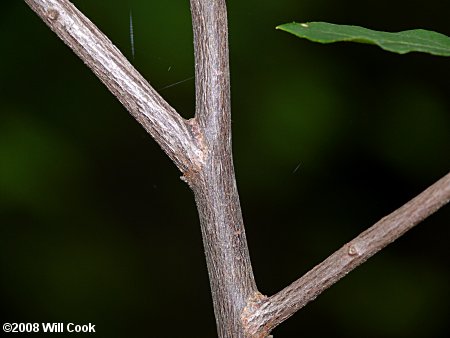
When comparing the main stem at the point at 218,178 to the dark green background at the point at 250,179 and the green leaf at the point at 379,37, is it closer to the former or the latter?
the green leaf at the point at 379,37

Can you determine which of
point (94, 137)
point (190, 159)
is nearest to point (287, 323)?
point (94, 137)

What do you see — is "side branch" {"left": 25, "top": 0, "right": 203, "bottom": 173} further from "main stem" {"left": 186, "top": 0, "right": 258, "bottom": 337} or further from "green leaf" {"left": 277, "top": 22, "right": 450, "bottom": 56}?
"green leaf" {"left": 277, "top": 22, "right": 450, "bottom": 56}

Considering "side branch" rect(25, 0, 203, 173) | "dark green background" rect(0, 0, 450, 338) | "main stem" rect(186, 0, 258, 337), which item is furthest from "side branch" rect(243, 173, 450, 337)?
"dark green background" rect(0, 0, 450, 338)

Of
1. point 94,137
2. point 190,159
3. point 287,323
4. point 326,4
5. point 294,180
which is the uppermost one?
point 326,4

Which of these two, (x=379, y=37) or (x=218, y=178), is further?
(x=218, y=178)

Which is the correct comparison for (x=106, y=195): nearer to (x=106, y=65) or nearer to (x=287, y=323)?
(x=287, y=323)

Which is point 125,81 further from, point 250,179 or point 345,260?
point 250,179

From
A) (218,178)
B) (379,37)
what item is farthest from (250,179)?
(379,37)
